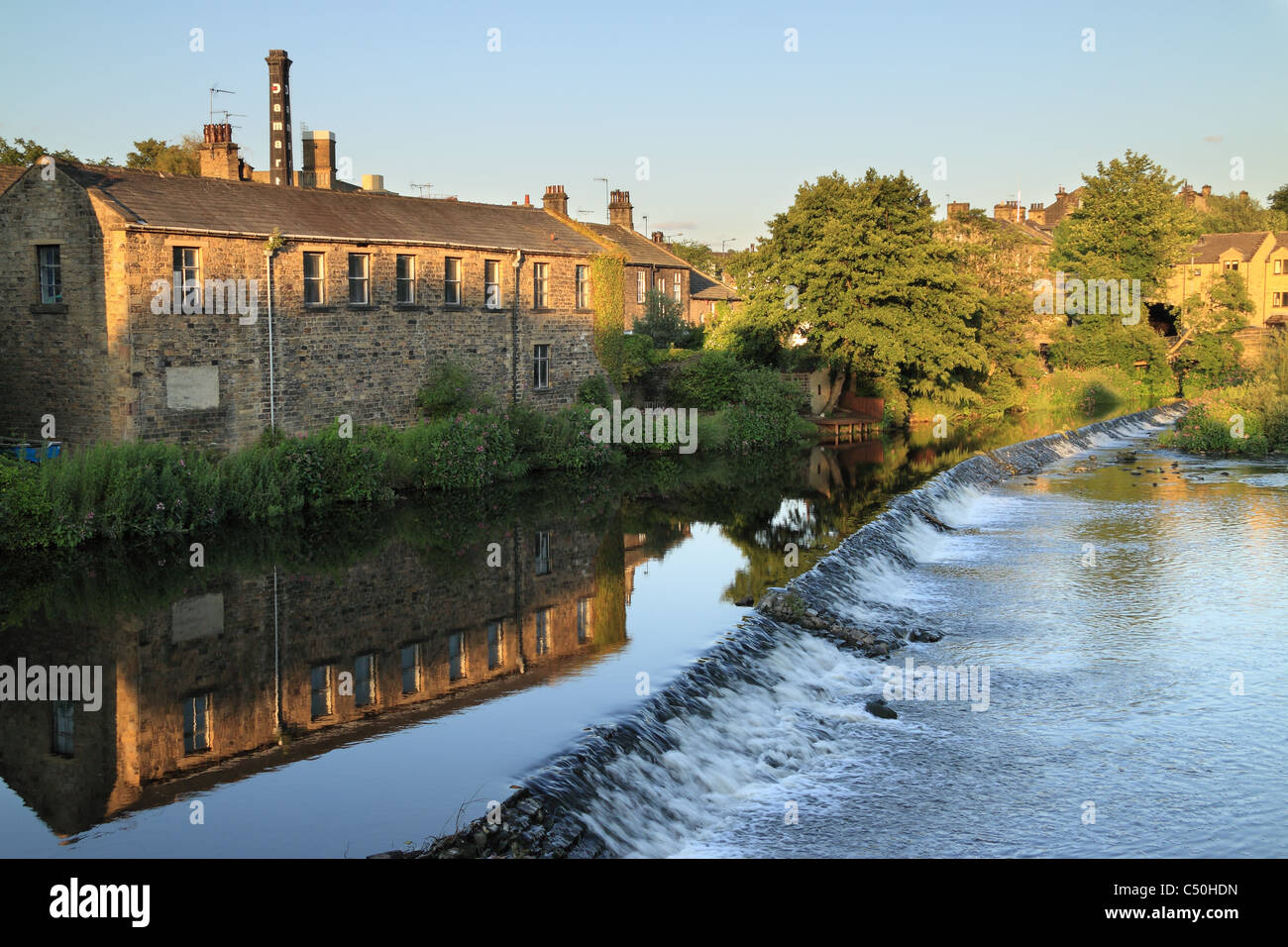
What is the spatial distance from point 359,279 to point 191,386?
5.58 meters

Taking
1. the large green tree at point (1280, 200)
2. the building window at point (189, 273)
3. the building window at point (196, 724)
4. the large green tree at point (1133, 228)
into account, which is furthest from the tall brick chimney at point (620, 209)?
the large green tree at point (1280, 200)

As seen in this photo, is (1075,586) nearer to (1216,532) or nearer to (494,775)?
(1216,532)

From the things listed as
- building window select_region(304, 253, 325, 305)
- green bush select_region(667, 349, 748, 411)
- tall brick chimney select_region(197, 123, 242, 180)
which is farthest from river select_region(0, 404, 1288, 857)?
green bush select_region(667, 349, 748, 411)

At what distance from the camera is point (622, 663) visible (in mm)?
13492

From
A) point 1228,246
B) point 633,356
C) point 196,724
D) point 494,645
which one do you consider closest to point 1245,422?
point 633,356

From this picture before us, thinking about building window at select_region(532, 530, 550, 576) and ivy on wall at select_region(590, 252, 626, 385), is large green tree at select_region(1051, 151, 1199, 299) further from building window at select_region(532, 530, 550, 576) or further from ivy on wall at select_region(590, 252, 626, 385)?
building window at select_region(532, 530, 550, 576)

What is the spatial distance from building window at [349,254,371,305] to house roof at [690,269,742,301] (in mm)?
31889

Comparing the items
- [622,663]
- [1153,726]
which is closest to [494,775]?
[622,663]

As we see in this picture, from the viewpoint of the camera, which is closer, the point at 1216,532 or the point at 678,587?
the point at 678,587

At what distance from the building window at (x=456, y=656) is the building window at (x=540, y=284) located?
1900 centimetres

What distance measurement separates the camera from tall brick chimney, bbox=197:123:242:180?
98.9 ft

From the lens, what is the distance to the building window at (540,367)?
32.4 m

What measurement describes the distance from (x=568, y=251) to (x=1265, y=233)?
69077 mm

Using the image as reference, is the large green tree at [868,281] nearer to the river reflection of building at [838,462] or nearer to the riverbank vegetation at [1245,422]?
the river reflection of building at [838,462]
